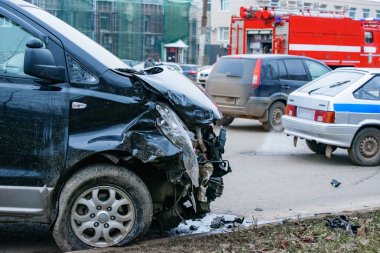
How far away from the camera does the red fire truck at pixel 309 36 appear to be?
22828mm

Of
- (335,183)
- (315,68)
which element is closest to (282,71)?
(315,68)

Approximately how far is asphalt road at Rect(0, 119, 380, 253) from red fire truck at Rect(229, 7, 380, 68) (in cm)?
1143

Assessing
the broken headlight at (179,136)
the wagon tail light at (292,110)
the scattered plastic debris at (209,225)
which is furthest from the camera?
the wagon tail light at (292,110)

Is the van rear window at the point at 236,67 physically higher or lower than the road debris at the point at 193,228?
higher

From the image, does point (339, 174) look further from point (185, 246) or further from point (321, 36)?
point (321, 36)

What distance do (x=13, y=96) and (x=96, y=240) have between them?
1.34m

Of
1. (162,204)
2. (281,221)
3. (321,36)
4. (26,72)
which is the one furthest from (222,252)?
(321,36)

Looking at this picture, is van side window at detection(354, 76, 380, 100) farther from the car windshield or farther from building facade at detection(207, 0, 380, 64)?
building facade at detection(207, 0, 380, 64)

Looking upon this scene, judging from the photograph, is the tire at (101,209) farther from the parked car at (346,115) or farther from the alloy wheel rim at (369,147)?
the alloy wheel rim at (369,147)

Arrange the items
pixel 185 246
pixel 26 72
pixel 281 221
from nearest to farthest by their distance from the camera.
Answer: pixel 26 72 < pixel 185 246 < pixel 281 221

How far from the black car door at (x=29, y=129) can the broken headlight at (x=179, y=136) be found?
2.59ft

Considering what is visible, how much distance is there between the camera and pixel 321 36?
23281mm

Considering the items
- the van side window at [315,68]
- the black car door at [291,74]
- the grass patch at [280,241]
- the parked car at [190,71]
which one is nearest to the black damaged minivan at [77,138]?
the grass patch at [280,241]

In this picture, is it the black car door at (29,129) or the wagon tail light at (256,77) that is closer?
the black car door at (29,129)
